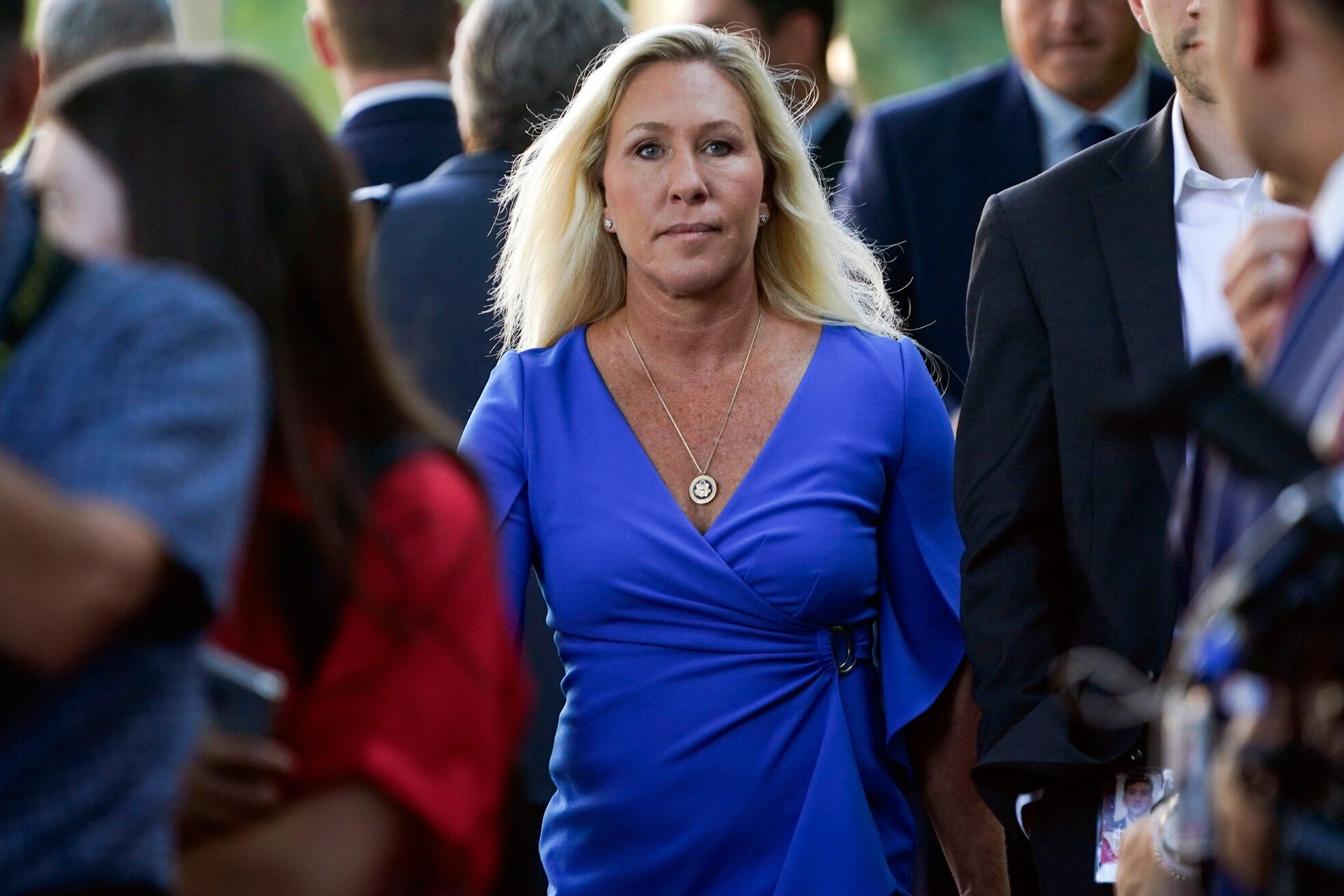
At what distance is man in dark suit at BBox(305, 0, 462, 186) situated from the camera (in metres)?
4.85

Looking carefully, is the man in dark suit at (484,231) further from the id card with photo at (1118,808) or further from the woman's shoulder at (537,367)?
the id card with photo at (1118,808)

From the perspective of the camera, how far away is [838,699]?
338 cm

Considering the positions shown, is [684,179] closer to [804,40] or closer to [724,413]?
[724,413]

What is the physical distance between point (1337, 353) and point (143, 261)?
1121 mm

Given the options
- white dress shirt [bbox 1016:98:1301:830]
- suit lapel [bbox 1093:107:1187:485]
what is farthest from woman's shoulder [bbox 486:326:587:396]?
white dress shirt [bbox 1016:98:1301:830]

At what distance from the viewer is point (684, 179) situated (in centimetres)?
369

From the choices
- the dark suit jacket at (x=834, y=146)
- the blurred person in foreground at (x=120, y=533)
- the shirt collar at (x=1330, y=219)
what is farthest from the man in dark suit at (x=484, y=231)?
the shirt collar at (x=1330, y=219)

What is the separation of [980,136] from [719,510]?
207 cm

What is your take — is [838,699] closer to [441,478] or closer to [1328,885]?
[441,478]

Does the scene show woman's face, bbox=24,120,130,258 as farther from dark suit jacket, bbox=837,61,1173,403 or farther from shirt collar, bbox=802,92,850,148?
shirt collar, bbox=802,92,850,148

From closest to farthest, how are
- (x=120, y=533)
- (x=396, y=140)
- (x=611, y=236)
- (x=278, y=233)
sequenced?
(x=120, y=533) < (x=278, y=233) < (x=611, y=236) < (x=396, y=140)

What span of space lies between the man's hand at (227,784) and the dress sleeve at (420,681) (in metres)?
0.06

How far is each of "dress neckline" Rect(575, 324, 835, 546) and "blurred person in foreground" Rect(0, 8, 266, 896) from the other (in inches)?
71.9

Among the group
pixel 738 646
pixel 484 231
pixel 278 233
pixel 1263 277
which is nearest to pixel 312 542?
pixel 278 233
